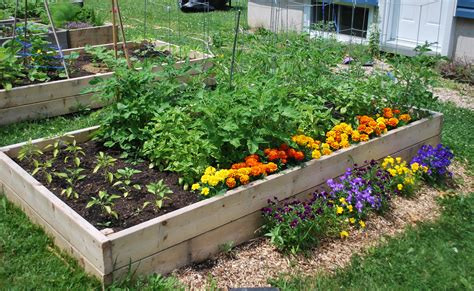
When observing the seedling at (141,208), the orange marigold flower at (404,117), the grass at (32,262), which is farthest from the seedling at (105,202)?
the orange marigold flower at (404,117)

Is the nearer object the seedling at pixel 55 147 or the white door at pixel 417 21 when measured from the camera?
the seedling at pixel 55 147

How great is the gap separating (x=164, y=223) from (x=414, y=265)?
1714 mm

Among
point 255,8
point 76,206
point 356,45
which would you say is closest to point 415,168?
point 76,206

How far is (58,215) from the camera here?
3.79 m

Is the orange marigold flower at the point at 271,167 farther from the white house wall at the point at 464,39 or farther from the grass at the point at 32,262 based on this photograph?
the white house wall at the point at 464,39

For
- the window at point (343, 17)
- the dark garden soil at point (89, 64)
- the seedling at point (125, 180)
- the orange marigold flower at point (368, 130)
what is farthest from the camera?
the window at point (343, 17)

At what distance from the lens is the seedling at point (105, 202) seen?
150 inches

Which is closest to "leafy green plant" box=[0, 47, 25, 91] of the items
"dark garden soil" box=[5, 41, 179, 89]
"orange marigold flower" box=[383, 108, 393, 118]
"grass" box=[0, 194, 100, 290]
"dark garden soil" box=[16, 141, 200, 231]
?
"dark garden soil" box=[5, 41, 179, 89]

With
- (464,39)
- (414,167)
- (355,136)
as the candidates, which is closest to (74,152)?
(355,136)

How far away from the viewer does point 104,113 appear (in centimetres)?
501

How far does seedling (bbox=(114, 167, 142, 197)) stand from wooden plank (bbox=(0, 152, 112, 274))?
1.57ft

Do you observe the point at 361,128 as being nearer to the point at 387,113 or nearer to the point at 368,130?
the point at 368,130

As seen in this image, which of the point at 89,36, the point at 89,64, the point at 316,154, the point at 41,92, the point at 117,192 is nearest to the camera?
the point at 117,192

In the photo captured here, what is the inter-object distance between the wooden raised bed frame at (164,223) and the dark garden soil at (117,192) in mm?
144
